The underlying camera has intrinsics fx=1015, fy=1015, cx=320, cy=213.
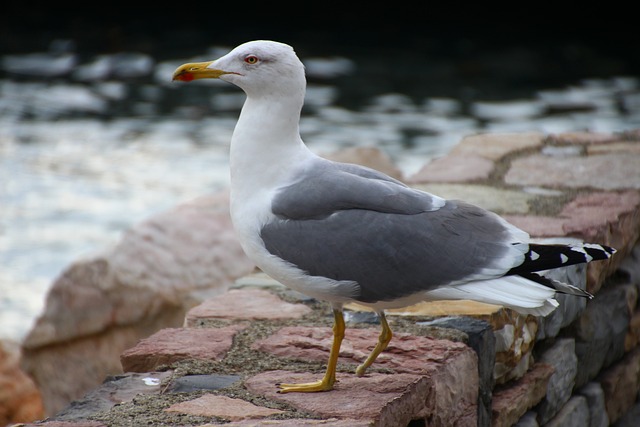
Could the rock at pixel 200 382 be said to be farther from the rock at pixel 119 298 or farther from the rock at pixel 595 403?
the rock at pixel 119 298

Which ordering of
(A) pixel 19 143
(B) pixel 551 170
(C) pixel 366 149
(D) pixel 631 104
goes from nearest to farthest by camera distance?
(B) pixel 551 170 → (C) pixel 366 149 → (A) pixel 19 143 → (D) pixel 631 104

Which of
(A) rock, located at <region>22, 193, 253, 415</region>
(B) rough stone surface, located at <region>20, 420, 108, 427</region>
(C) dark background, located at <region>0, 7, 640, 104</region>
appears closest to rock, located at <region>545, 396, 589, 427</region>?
(B) rough stone surface, located at <region>20, 420, 108, 427</region>

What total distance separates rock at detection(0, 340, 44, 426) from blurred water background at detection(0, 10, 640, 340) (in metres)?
0.68

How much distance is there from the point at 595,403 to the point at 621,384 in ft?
0.64

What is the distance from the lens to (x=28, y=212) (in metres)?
6.53

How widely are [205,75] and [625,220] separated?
1527 mm

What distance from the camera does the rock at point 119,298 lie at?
156 inches

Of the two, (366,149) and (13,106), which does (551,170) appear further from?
(13,106)

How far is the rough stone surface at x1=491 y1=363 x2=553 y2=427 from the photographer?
100 inches

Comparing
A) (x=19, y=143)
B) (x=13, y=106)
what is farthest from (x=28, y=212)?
(x=13, y=106)

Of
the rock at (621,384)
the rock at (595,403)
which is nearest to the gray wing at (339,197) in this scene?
the rock at (595,403)

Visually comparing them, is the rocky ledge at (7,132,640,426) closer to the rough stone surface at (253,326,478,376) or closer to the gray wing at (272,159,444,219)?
the rough stone surface at (253,326,478,376)

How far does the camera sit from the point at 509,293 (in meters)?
2.07

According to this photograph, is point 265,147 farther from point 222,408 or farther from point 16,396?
point 16,396
